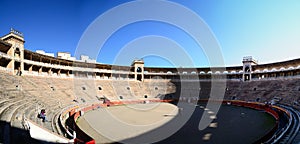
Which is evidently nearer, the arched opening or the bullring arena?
the bullring arena

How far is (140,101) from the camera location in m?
41.0

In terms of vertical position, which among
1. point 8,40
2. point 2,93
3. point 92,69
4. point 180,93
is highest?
point 8,40

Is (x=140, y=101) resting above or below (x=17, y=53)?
below

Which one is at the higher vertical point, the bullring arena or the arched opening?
the arched opening

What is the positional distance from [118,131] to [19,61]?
24.0m

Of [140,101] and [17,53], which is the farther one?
[140,101]

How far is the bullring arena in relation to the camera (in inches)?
498

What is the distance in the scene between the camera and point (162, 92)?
49344 mm

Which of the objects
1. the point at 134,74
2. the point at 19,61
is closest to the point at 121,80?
the point at 134,74

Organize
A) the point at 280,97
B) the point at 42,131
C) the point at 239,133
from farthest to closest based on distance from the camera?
the point at 280,97, the point at 239,133, the point at 42,131

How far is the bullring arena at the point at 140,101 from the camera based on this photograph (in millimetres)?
12641

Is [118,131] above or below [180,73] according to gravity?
below

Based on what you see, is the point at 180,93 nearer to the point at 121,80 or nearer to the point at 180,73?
the point at 180,73

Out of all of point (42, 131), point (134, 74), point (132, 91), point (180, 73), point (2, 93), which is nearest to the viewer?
point (42, 131)
